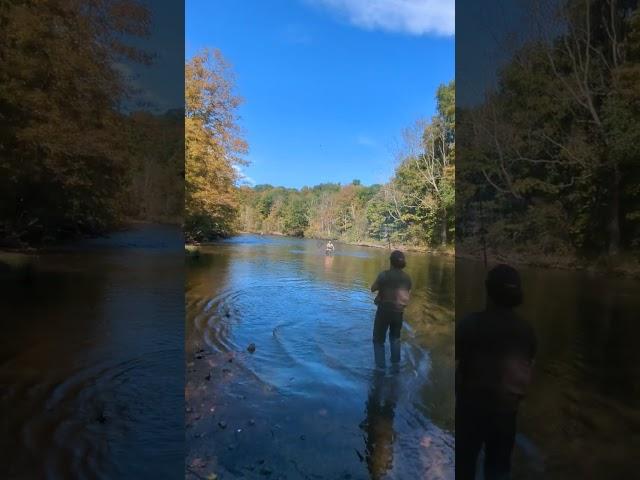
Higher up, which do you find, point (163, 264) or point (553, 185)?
point (553, 185)

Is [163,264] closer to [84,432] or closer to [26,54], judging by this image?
[84,432]

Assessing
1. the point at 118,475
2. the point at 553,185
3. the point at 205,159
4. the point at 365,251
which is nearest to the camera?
the point at 553,185

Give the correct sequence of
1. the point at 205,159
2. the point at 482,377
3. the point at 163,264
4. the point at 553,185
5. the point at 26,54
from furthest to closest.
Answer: the point at 205,159 < the point at 163,264 < the point at 26,54 < the point at 553,185 < the point at 482,377

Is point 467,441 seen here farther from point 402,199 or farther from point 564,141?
point 402,199

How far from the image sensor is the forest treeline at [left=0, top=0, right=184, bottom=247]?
2.24m

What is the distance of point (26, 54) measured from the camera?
2.23 metres

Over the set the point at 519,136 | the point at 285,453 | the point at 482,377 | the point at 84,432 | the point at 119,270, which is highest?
the point at 519,136

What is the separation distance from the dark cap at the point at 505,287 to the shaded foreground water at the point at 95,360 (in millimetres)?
1766

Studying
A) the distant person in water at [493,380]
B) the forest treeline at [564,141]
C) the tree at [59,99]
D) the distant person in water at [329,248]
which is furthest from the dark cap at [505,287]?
the distant person in water at [329,248]

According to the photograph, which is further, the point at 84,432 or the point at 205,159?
the point at 205,159

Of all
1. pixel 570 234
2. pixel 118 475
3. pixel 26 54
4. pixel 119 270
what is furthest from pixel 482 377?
pixel 26 54

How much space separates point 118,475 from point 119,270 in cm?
121

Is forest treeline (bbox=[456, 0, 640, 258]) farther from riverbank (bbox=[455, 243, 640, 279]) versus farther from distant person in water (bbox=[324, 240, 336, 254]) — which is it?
distant person in water (bbox=[324, 240, 336, 254])

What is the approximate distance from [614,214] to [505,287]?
1.89 ft
